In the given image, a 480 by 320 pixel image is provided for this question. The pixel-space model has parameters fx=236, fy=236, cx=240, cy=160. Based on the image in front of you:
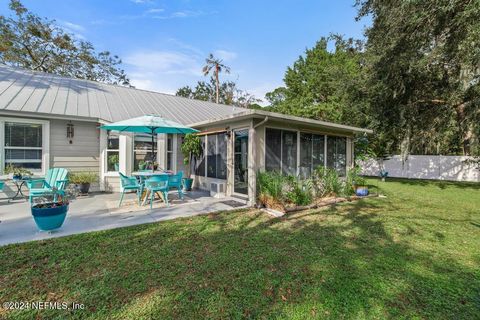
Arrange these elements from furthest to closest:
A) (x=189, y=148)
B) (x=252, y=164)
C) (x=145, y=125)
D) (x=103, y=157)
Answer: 1. (x=189, y=148)
2. (x=103, y=157)
3. (x=252, y=164)
4. (x=145, y=125)

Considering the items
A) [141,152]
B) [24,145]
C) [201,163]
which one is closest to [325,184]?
[201,163]

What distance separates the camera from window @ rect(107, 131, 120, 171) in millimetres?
8633

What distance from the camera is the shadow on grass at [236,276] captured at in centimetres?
242

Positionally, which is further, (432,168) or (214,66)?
(214,66)

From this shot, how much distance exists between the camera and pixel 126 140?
28.1ft

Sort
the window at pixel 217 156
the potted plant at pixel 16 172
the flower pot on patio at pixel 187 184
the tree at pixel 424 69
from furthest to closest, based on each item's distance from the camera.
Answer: the flower pot on patio at pixel 187 184
the window at pixel 217 156
the potted plant at pixel 16 172
the tree at pixel 424 69

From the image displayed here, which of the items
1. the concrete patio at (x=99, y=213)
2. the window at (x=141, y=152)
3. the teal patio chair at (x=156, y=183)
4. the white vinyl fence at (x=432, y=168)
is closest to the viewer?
the concrete patio at (x=99, y=213)

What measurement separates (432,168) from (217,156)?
15.7m

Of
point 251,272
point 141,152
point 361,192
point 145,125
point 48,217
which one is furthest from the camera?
point 141,152

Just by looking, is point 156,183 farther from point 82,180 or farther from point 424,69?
point 424,69

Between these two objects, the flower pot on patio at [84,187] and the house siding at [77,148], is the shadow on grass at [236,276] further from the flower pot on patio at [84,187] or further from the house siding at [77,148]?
the house siding at [77,148]

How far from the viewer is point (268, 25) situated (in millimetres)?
12047

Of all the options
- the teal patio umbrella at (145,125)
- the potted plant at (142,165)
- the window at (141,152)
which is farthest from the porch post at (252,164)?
the potted plant at (142,165)

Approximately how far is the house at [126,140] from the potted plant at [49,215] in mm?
4225
